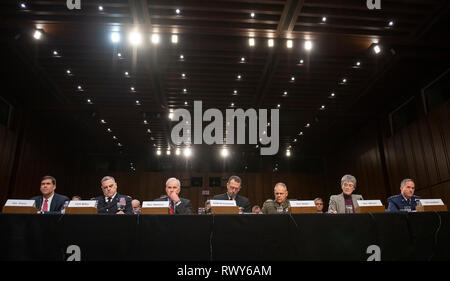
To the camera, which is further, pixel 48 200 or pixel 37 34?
pixel 37 34

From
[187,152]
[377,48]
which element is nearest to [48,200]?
[377,48]

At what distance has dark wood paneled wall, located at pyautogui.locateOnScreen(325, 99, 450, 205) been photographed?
8531mm

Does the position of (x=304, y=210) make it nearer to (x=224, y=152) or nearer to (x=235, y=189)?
(x=235, y=189)

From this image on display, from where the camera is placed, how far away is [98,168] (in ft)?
50.8

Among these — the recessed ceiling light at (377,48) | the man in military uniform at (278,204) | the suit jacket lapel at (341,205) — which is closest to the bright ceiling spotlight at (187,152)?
the recessed ceiling light at (377,48)

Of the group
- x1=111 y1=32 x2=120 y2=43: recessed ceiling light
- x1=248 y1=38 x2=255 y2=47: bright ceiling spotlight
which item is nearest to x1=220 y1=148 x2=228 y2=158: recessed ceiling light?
x1=248 y1=38 x2=255 y2=47: bright ceiling spotlight

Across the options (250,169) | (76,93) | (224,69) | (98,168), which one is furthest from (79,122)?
(250,169)

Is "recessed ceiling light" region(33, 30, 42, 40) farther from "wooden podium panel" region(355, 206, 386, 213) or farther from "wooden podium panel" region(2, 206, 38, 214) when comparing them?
"wooden podium panel" region(355, 206, 386, 213)

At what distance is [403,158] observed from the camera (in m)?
10.2

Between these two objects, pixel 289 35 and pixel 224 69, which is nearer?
pixel 289 35

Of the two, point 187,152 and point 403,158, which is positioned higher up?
point 187,152

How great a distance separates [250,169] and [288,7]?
10460 millimetres

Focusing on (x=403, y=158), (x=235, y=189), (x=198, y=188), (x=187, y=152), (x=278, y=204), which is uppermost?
(x=187, y=152)
